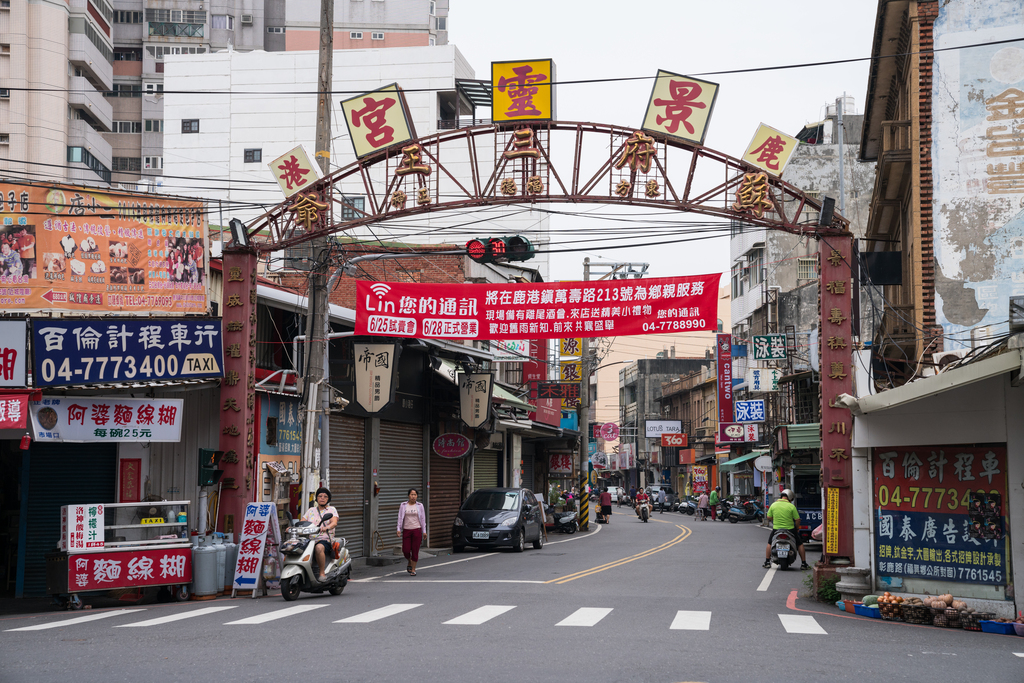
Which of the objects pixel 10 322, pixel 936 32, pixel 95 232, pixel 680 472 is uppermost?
pixel 936 32

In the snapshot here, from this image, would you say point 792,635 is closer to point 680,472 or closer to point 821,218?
point 821,218

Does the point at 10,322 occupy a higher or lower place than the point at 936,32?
lower

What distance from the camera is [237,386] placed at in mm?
17547

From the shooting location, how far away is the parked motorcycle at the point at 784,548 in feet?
73.3

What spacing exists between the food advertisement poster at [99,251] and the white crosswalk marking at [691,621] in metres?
9.97

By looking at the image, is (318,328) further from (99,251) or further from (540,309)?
(540,309)

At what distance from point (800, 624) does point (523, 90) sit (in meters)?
9.88

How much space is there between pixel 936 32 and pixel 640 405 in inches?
3133

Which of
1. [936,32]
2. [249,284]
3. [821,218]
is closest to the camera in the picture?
[821,218]

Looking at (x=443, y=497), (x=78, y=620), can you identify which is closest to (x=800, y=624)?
(x=78, y=620)

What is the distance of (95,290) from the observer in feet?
57.2

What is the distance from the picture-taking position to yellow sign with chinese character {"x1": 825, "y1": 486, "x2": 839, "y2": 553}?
15789 mm

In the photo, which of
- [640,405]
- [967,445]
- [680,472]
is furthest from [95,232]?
[640,405]

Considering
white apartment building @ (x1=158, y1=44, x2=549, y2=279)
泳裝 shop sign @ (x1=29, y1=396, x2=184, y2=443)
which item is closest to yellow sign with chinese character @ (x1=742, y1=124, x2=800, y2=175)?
泳裝 shop sign @ (x1=29, y1=396, x2=184, y2=443)
